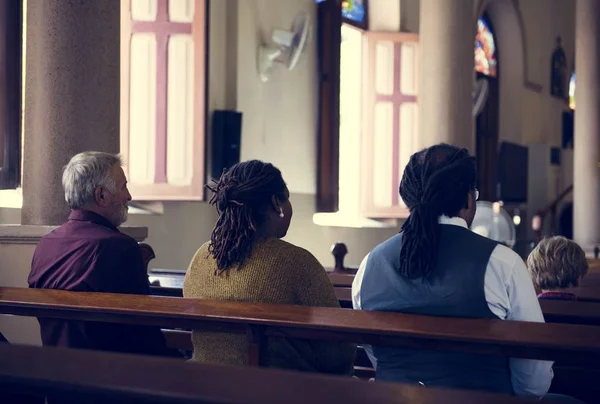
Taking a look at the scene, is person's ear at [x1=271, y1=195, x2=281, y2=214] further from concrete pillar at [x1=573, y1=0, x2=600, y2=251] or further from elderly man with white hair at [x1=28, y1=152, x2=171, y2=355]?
concrete pillar at [x1=573, y1=0, x2=600, y2=251]

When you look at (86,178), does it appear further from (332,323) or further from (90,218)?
(332,323)

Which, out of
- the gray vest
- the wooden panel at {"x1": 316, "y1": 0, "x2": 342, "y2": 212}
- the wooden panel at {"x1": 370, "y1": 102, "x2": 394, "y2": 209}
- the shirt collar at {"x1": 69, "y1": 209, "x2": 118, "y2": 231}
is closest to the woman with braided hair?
the gray vest

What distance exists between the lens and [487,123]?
558 inches

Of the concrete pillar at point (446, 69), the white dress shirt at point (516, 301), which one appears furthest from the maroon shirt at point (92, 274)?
the concrete pillar at point (446, 69)

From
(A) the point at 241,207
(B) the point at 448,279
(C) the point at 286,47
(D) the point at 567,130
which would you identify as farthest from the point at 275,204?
(D) the point at 567,130

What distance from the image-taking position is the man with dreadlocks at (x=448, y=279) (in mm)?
2367

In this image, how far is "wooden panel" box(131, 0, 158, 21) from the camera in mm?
6570

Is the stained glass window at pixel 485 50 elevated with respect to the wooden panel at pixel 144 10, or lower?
elevated

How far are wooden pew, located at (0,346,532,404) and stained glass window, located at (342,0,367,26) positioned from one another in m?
8.78

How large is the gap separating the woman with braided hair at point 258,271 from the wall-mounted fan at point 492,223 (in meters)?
6.28

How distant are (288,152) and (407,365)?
6.73 m

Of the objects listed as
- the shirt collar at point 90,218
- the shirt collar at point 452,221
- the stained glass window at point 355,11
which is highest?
the stained glass window at point 355,11

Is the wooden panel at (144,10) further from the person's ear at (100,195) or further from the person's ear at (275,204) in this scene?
the person's ear at (275,204)

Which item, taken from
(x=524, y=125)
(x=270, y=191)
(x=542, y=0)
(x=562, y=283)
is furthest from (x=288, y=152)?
(x=542, y=0)
